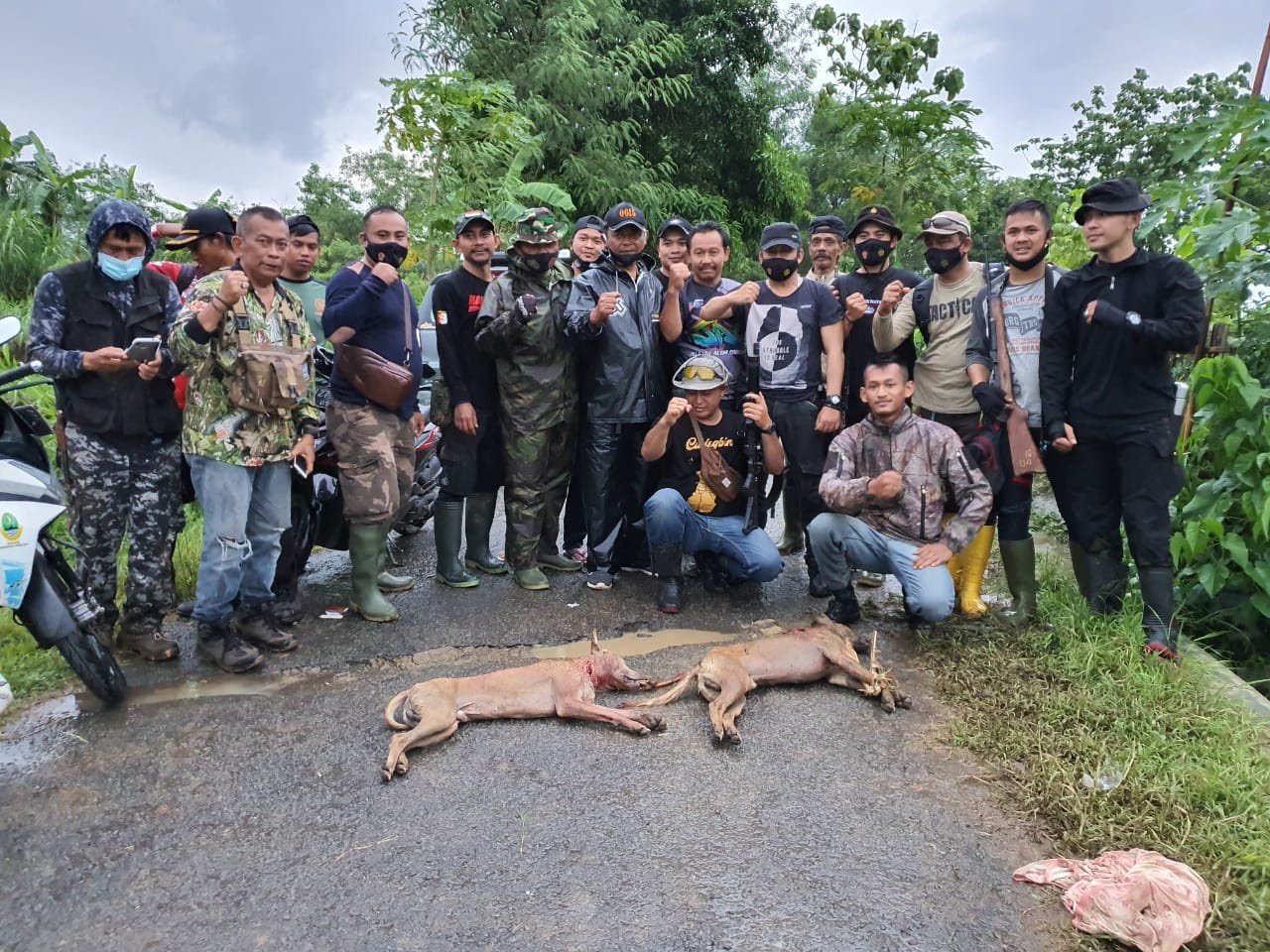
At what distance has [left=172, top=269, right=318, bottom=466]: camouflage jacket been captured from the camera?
138 inches

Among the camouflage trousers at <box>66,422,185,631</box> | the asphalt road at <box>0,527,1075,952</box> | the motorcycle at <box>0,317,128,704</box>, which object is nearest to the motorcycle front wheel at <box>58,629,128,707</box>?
the motorcycle at <box>0,317,128,704</box>

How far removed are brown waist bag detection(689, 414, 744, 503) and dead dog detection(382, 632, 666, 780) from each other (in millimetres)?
1379

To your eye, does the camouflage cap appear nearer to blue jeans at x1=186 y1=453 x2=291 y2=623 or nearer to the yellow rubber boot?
blue jeans at x1=186 y1=453 x2=291 y2=623

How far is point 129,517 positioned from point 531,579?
2.13 meters

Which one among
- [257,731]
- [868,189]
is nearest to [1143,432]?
[257,731]

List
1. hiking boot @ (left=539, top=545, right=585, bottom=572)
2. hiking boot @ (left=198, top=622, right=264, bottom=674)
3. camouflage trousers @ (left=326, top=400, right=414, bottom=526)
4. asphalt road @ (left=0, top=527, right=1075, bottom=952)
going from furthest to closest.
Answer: hiking boot @ (left=539, top=545, right=585, bottom=572) < camouflage trousers @ (left=326, top=400, right=414, bottom=526) < hiking boot @ (left=198, top=622, right=264, bottom=674) < asphalt road @ (left=0, top=527, right=1075, bottom=952)

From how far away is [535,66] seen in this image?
1291 cm

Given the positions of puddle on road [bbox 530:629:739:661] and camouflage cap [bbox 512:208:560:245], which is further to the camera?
camouflage cap [bbox 512:208:560:245]

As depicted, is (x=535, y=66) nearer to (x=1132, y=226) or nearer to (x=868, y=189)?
(x=868, y=189)

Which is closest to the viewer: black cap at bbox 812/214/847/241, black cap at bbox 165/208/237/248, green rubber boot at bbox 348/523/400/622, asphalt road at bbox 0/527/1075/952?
asphalt road at bbox 0/527/1075/952

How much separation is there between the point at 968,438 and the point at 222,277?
149 inches

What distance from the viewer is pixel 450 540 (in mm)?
5043

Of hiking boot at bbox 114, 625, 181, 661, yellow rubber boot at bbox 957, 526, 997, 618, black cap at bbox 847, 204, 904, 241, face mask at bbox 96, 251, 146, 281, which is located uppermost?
black cap at bbox 847, 204, 904, 241

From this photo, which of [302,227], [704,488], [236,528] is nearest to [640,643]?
[704,488]
